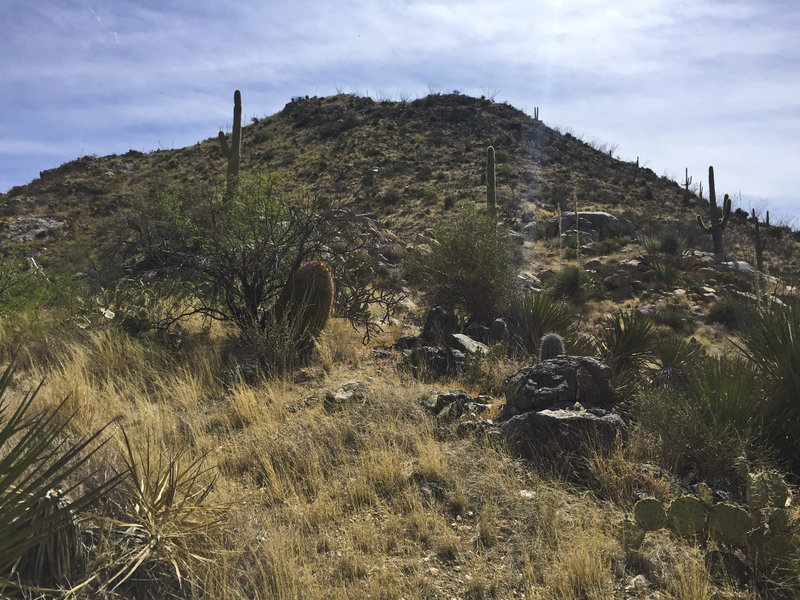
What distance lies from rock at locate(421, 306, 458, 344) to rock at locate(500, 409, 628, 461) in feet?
11.3

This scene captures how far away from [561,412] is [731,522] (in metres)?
1.62

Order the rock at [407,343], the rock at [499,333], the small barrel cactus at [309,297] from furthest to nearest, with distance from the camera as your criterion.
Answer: the rock at [499,333]
the rock at [407,343]
the small barrel cactus at [309,297]

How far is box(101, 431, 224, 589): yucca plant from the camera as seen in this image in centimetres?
293

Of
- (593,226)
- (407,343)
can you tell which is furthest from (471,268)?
(593,226)

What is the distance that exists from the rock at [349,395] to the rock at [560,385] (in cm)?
147

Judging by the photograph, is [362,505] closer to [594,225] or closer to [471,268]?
[471,268]

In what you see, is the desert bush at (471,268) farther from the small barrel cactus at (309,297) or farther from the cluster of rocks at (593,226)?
the cluster of rocks at (593,226)

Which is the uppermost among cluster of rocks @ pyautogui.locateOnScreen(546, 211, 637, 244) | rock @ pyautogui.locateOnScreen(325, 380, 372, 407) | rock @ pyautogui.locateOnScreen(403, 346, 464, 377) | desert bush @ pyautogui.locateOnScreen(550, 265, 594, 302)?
cluster of rocks @ pyautogui.locateOnScreen(546, 211, 637, 244)

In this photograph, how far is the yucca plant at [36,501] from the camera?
6.99ft

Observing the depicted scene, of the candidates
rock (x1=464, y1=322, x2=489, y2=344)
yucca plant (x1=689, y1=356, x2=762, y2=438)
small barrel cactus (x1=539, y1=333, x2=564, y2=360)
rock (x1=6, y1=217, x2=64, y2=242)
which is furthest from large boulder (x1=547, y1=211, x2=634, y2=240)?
rock (x1=6, y1=217, x2=64, y2=242)

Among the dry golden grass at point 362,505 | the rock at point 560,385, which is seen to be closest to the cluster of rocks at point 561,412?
the rock at point 560,385

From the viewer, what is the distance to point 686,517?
131 inches

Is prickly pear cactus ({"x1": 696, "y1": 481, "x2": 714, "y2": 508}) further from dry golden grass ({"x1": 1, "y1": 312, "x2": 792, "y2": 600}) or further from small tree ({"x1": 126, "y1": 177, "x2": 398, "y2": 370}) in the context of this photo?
small tree ({"x1": 126, "y1": 177, "x2": 398, "y2": 370})

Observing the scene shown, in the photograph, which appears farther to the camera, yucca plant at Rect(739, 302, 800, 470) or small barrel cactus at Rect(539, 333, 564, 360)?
small barrel cactus at Rect(539, 333, 564, 360)
